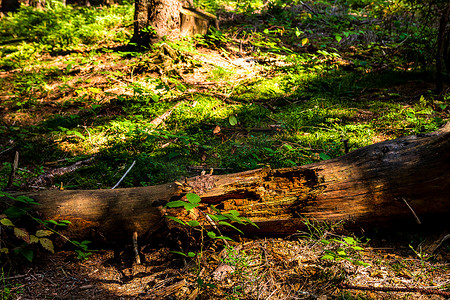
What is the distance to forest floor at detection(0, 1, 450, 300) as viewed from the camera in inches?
76.7

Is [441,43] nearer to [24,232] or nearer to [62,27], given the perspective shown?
[24,232]

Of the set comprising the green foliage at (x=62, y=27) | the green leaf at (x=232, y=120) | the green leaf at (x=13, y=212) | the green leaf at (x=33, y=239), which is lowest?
the green leaf at (x=33, y=239)

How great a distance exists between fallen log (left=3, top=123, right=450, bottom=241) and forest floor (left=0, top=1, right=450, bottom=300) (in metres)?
0.17

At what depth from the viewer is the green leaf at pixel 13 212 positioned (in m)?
2.12

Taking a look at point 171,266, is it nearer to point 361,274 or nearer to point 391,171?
point 361,274

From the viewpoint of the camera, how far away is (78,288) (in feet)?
6.55

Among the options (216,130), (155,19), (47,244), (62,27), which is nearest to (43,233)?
(47,244)

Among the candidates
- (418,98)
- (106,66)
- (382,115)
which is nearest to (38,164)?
(106,66)

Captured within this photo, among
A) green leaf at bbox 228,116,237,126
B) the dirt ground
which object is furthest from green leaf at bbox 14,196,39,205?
green leaf at bbox 228,116,237,126

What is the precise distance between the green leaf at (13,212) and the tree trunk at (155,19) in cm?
542

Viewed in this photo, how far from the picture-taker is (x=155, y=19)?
6715 millimetres

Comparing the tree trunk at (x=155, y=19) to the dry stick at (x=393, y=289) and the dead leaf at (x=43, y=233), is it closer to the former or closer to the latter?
the dead leaf at (x=43, y=233)

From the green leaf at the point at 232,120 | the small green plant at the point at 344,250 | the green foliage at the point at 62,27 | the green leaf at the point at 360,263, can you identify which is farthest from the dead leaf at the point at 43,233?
the green foliage at the point at 62,27

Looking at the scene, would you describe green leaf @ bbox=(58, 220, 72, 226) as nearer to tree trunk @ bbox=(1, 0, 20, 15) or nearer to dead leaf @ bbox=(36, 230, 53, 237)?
dead leaf @ bbox=(36, 230, 53, 237)
